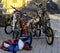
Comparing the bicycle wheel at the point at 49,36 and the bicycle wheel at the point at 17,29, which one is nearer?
the bicycle wheel at the point at 49,36

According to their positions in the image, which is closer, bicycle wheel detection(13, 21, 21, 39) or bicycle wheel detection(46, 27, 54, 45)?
bicycle wheel detection(46, 27, 54, 45)

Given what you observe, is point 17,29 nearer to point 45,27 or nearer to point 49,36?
point 45,27

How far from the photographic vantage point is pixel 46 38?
371 inches

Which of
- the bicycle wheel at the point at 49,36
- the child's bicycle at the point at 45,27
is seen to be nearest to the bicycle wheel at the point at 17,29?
the child's bicycle at the point at 45,27

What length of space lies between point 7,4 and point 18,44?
7.48m

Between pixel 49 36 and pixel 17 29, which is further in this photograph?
pixel 17 29

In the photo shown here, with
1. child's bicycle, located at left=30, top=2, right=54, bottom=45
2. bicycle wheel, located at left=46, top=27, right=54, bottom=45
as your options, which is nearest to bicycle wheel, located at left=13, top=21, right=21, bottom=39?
child's bicycle, located at left=30, top=2, right=54, bottom=45

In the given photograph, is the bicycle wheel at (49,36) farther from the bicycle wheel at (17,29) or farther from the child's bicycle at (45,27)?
the bicycle wheel at (17,29)

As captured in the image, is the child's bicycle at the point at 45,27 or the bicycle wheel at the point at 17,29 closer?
the child's bicycle at the point at 45,27

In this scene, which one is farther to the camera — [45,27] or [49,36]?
[45,27]

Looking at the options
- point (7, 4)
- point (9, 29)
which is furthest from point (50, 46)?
point (7, 4)

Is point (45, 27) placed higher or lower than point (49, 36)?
higher

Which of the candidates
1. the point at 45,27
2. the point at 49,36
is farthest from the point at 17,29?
the point at 49,36

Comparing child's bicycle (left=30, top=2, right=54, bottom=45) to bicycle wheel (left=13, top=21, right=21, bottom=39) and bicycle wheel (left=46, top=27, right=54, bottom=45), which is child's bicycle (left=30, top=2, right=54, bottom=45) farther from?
bicycle wheel (left=13, top=21, right=21, bottom=39)
